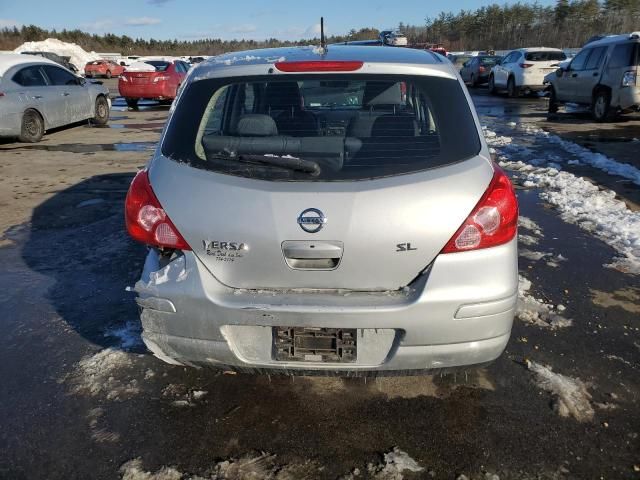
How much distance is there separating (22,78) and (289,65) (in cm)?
1058

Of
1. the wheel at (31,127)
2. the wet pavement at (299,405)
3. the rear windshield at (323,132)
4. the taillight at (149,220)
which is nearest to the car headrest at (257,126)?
the rear windshield at (323,132)

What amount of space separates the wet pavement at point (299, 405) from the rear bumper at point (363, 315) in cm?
39

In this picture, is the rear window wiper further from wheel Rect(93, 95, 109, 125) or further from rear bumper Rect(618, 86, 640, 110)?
wheel Rect(93, 95, 109, 125)

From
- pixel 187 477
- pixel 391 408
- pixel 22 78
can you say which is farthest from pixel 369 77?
pixel 22 78

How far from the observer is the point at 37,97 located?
11250mm

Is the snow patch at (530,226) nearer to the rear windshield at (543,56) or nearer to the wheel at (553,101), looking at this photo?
the wheel at (553,101)

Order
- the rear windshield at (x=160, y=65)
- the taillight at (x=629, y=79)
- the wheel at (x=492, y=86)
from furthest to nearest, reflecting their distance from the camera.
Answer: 1. the wheel at (x=492, y=86)
2. the rear windshield at (x=160, y=65)
3. the taillight at (x=629, y=79)

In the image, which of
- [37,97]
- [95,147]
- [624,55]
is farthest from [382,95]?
→ [624,55]

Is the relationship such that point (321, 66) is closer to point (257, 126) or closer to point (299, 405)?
point (257, 126)

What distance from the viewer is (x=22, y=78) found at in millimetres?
11008

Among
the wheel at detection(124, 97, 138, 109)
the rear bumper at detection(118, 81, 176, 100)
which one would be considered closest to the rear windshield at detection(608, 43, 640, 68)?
the rear bumper at detection(118, 81, 176, 100)

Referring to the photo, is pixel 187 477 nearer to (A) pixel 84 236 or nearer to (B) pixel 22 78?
(A) pixel 84 236

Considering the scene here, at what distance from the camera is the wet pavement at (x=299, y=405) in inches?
96.0

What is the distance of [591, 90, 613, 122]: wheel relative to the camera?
13094mm
